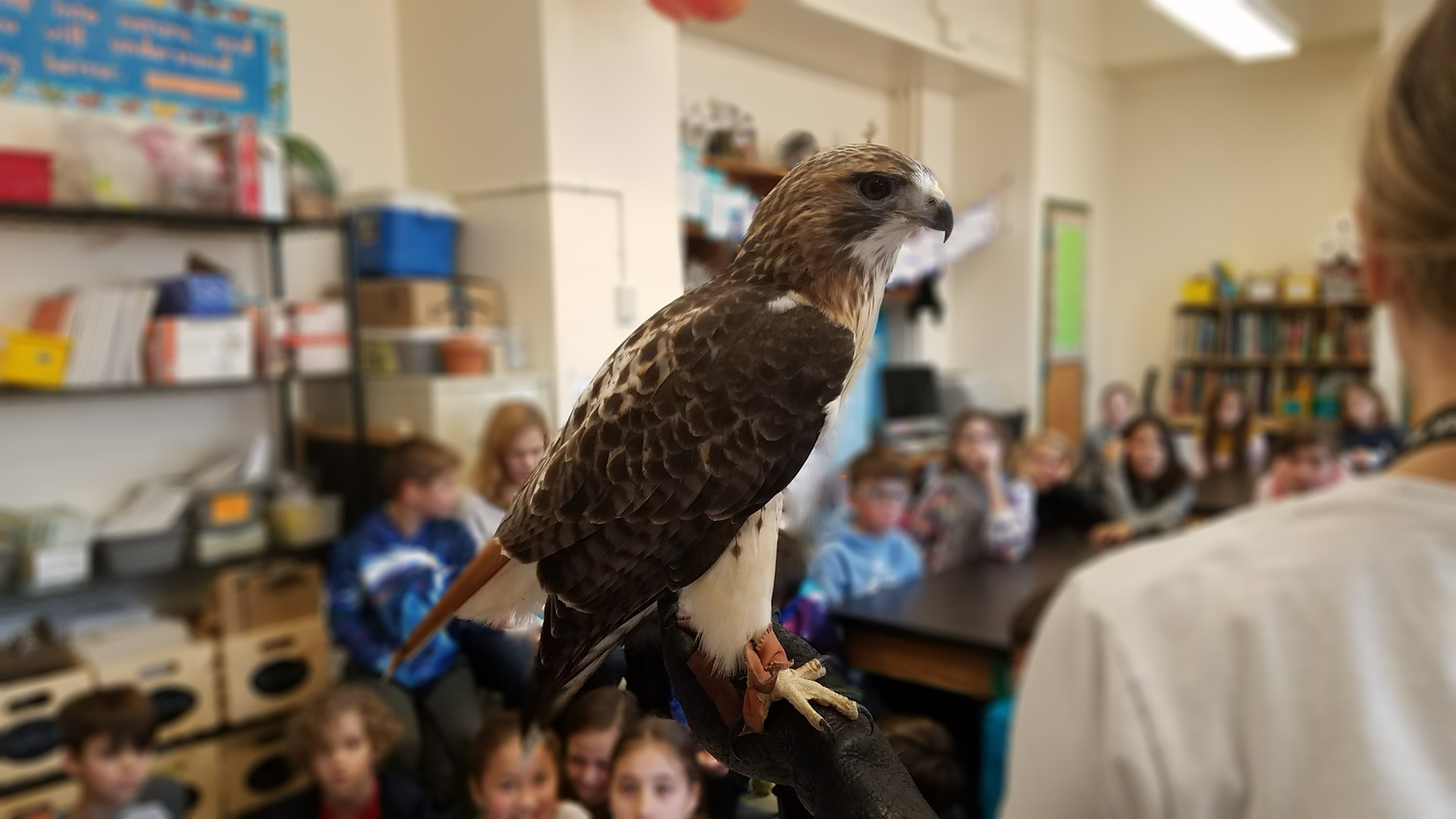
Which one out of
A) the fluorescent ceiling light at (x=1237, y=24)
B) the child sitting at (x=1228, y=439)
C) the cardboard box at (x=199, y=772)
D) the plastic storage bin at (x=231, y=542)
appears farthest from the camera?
the child sitting at (x=1228, y=439)

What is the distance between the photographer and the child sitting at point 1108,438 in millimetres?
3777

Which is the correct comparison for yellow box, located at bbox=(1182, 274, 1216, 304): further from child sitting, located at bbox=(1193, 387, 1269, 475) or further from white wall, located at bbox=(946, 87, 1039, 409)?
white wall, located at bbox=(946, 87, 1039, 409)

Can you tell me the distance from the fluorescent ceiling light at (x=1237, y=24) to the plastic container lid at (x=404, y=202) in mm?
3304

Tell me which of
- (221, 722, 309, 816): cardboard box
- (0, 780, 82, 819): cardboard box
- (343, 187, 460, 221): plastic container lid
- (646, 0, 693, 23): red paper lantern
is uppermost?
(646, 0, 693, 23): red paper lantern

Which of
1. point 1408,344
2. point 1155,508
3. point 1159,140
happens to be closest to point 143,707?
point 1408,344

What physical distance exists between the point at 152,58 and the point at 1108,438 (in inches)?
165

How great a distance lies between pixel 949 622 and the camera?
199cm

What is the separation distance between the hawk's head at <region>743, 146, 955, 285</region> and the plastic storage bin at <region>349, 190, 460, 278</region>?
8.22 feet

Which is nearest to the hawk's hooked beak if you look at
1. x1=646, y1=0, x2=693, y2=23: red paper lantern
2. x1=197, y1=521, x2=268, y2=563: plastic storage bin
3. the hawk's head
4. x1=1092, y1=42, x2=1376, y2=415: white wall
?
the hawk's head

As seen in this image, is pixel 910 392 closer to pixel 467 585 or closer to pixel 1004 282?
pixel 1004 282

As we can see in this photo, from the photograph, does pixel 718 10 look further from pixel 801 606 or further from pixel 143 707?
pixel 143 707

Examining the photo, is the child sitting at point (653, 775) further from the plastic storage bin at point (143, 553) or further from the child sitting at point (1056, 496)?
the child sitting at point (1056, 496)

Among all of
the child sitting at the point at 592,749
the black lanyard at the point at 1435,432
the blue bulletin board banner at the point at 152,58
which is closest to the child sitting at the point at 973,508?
the child sitting at the point at 592,749

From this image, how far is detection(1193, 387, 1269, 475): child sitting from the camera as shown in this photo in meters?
4.78
